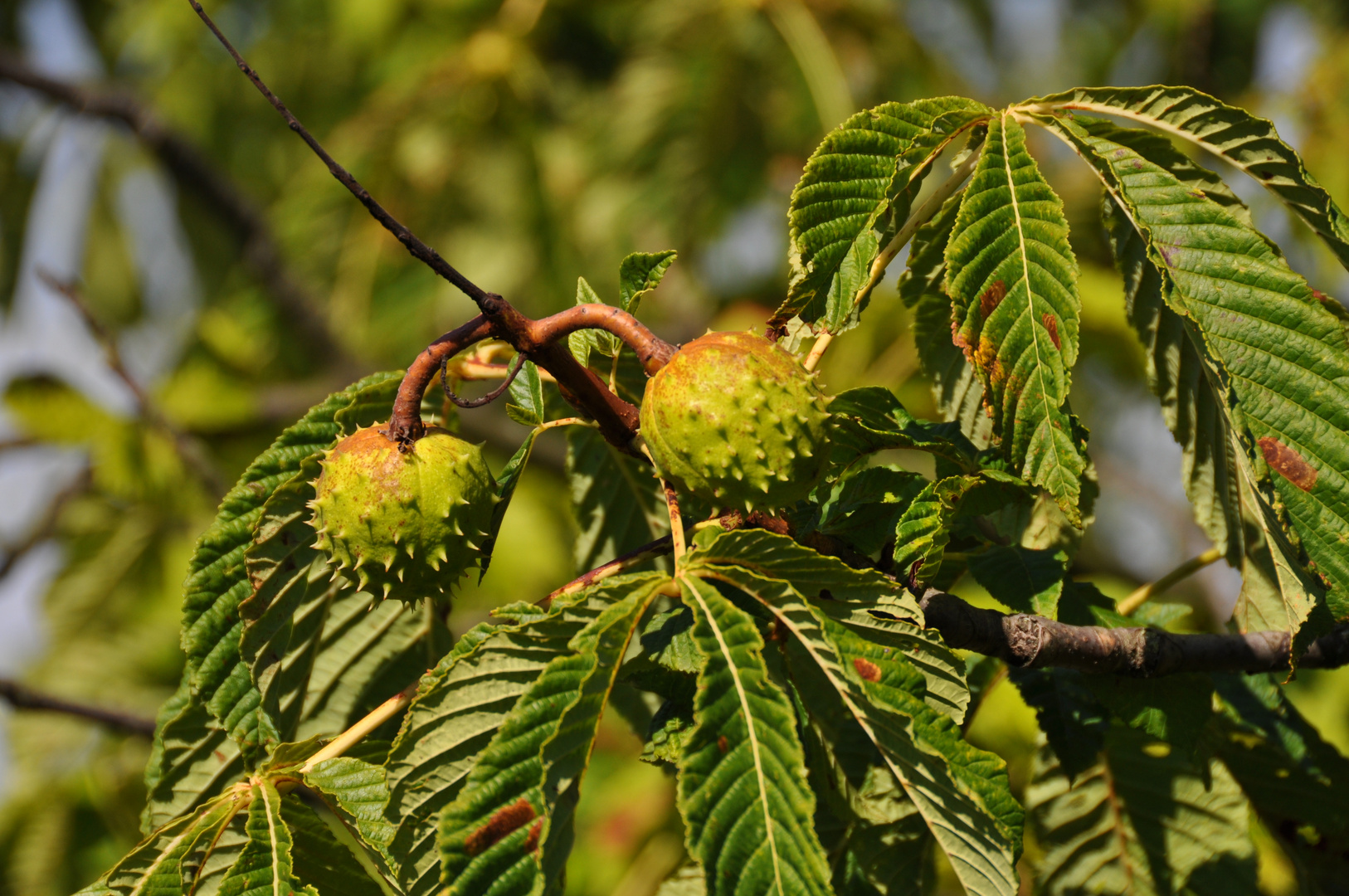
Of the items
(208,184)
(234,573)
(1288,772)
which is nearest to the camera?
(234,573)

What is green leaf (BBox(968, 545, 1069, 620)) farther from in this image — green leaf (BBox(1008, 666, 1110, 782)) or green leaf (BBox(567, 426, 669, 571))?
green leaf (BBox(567, 426, 669, 571))

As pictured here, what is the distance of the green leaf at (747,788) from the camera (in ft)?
3.24

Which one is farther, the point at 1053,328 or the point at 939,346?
the point at 939,346

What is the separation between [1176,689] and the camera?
56.7 inches

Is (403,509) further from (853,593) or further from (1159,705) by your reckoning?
(1159,705)

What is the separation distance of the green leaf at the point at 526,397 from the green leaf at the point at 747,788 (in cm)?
56

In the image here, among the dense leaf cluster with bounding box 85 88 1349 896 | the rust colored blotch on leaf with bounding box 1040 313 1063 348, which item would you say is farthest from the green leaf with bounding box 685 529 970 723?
the rust colored blotch on leaf with bounding box 1040 313 1063 348

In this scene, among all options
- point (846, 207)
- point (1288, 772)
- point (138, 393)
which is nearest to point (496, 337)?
point (846, 207)

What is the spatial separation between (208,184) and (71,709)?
321 centimetres

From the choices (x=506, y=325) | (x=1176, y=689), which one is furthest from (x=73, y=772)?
(x=1176, y=689)

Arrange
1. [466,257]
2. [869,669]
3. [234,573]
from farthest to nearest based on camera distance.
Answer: [466,257], [234,573], [869,669]

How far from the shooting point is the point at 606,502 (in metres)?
1.87

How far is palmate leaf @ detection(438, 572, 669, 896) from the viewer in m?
1.04

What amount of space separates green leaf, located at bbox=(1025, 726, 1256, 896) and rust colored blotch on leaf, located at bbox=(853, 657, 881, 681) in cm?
87
